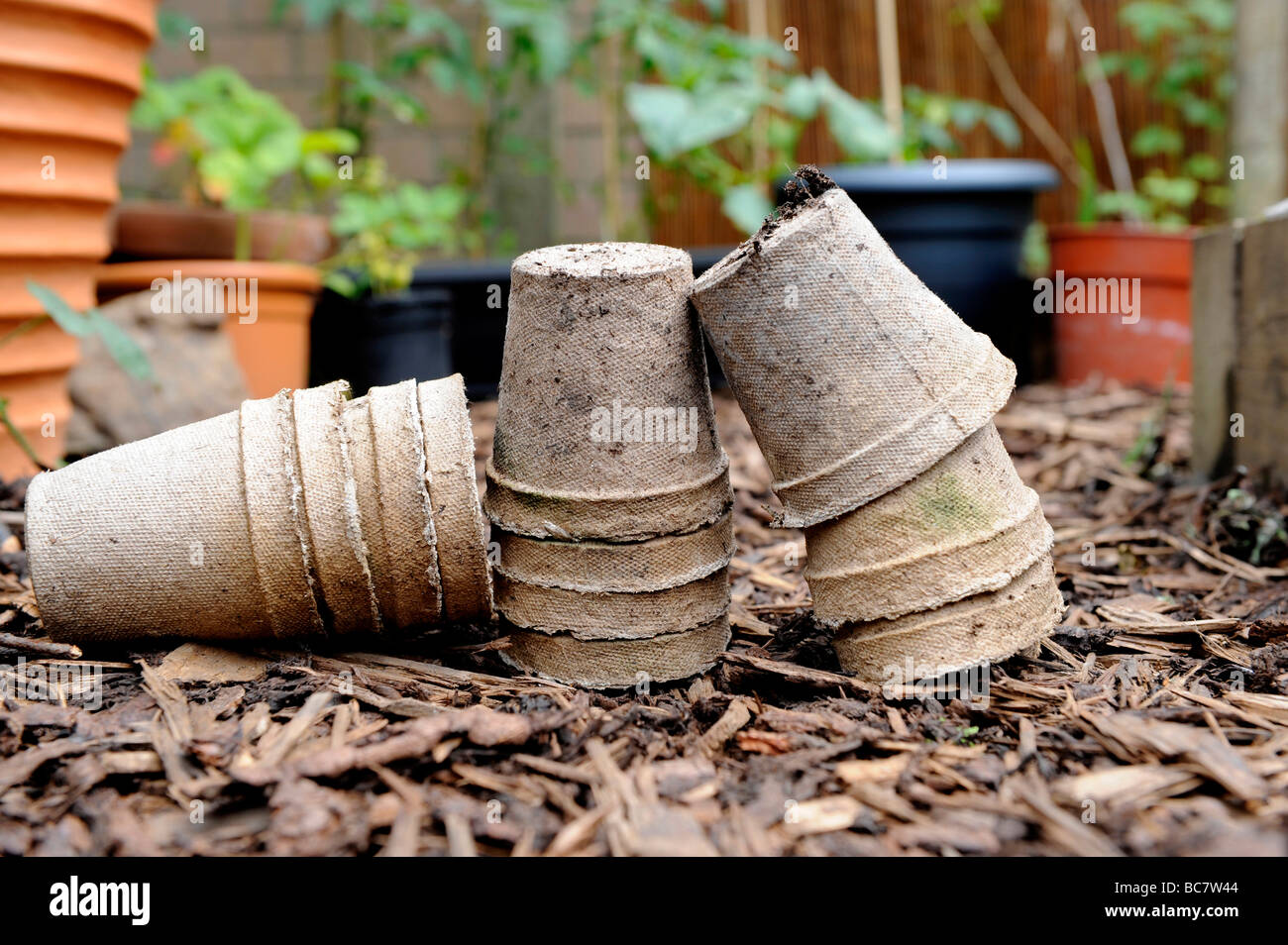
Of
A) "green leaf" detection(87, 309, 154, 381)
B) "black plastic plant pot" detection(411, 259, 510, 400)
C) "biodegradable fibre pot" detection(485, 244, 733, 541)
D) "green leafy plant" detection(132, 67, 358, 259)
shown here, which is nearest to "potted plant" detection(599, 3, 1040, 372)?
"black plastic plant pot" detection(411, 259, 510, 400)

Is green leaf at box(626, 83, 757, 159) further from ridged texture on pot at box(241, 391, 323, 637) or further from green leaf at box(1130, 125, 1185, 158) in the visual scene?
green leaf at box(1130, 125, 1185, 158)

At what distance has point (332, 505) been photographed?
2.10m

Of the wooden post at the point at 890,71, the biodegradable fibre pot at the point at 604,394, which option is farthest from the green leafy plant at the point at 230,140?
the biodegradable fibre pot at the point at 604,394

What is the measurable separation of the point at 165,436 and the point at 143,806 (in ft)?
2.59

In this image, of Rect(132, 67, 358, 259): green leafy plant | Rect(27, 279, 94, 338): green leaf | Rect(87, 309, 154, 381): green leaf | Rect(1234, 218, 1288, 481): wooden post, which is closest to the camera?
Rect(27, 279, 94, 338): green leaf

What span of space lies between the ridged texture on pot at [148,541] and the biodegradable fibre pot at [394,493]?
9.0 inches

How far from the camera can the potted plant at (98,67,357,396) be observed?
407 centimetres

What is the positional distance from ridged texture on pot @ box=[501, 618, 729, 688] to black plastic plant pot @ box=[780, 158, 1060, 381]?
3.06 meters

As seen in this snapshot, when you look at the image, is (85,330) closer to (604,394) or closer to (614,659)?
(604,394)

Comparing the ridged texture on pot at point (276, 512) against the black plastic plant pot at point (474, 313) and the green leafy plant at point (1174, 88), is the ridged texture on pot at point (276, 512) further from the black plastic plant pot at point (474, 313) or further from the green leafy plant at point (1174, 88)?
the green leafy plant at point (1174, 88)

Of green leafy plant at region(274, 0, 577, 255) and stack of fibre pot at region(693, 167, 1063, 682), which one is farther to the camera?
green leafy plant at region(274, 0, 577, 255)

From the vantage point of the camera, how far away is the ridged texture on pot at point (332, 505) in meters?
2.10

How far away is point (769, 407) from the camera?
2.00m
